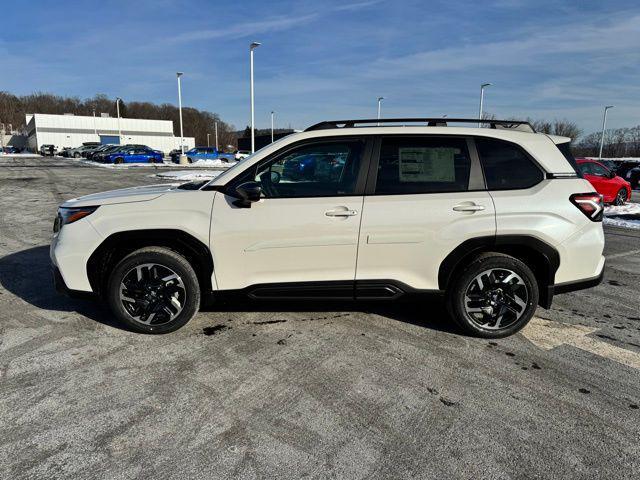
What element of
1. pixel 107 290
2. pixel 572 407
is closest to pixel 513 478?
pixel 572 407

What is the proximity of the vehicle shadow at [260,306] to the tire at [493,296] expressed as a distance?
21 centimetres

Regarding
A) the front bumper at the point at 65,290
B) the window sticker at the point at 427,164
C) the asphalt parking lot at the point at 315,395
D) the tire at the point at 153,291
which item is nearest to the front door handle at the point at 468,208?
the window sticker at the point at 427,164

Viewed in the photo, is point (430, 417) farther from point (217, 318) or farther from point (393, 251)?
point (217, 318)

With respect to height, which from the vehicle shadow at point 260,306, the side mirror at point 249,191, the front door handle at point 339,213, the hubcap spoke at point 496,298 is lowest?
the vehicle shadow at point 260,306

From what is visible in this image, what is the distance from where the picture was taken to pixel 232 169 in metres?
3.99

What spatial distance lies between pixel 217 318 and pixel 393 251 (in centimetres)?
186

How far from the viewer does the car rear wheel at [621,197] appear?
46.6 feet

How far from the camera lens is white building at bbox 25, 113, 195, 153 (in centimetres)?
8356

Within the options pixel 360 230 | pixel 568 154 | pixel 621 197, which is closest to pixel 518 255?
pixel 568 154

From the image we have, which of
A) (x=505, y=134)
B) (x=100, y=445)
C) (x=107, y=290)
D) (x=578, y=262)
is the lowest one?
(x=100, y=445)

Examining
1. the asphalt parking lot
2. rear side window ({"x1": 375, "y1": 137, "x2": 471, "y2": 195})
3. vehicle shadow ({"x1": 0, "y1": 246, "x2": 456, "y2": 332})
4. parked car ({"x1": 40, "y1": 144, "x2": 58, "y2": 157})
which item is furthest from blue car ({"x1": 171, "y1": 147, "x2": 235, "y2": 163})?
rear side window ({"x1": 375, "y1": 137, "x2": 471, "y2": 195})

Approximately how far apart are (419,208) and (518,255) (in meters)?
1.08

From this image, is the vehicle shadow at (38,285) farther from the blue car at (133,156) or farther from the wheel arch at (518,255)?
the blue car at (133,156)

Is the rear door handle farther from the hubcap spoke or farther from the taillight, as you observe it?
the taillight
